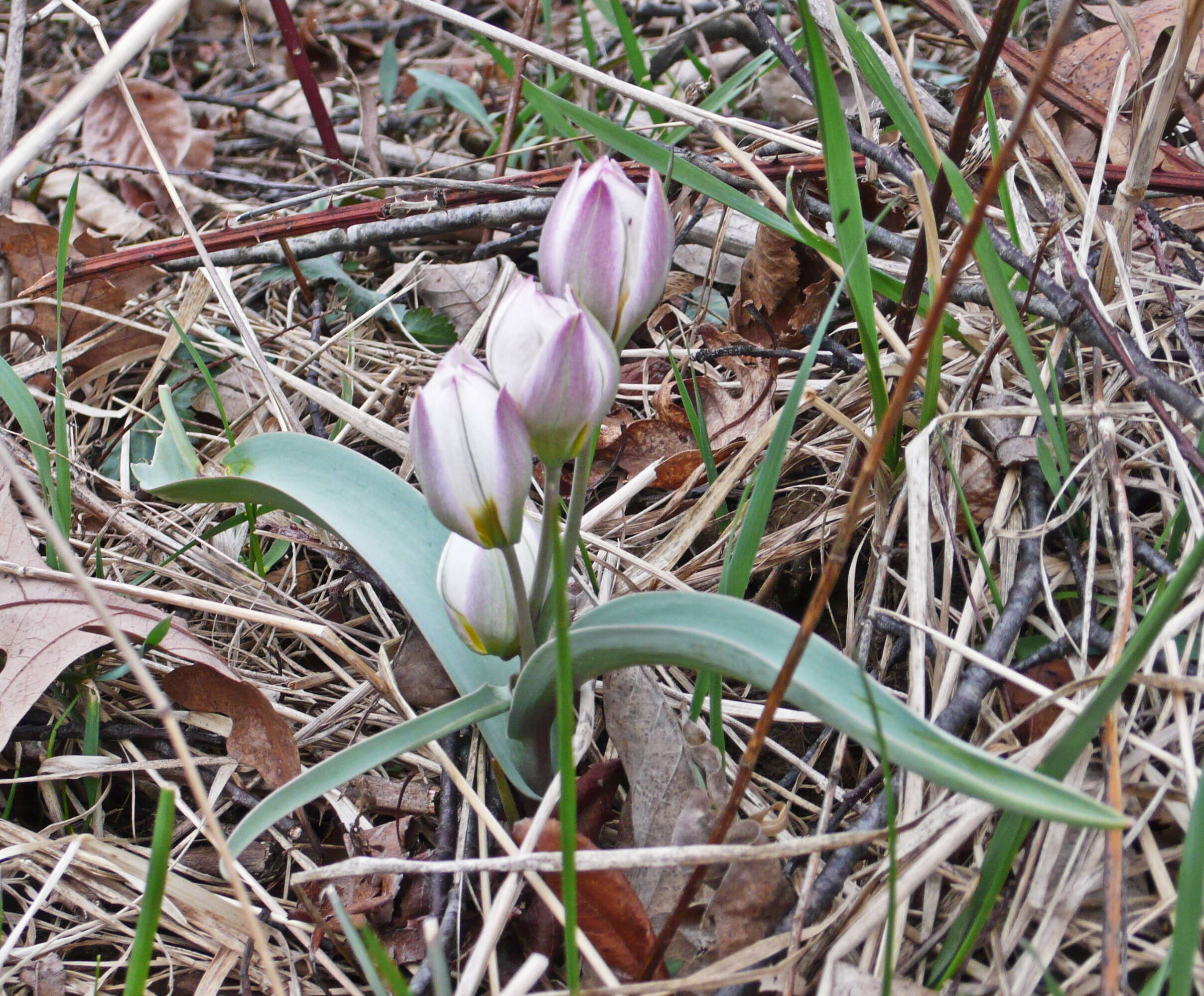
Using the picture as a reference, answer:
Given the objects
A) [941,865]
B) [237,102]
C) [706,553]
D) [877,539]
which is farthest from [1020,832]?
[237,102]

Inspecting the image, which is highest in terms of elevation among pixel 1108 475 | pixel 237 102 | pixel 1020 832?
pixel 237 102

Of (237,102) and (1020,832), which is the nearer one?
(1020,832)

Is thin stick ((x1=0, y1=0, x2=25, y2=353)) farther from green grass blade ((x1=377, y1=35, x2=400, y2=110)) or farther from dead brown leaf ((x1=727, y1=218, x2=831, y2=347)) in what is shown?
dead brown leaf ((x1=727, y1=218, x2=831, y2=347))

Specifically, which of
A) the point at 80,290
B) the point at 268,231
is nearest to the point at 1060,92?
the point at 268,231

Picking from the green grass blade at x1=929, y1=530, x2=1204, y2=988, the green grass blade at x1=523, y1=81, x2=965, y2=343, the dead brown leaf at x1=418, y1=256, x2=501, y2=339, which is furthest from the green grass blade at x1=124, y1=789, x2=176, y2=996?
the dead brown leaf at x1=418, y1=256, x2=501, y2=339

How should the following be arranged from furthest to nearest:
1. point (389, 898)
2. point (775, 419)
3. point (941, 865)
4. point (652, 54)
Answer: point (652, 54)
point (775, 419)
point (389, 898)
point (941, 865)

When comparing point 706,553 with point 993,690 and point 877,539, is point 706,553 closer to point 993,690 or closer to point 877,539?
point 877,539
